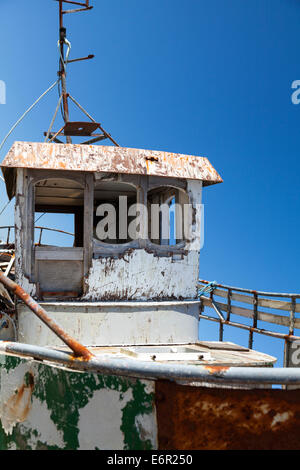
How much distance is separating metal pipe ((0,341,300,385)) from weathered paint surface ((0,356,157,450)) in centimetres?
8

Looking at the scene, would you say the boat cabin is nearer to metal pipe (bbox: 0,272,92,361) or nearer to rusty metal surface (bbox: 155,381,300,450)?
metal pipe (bbox: 0,272,92,361)

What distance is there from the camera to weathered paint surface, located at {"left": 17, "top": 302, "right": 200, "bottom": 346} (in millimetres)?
6215

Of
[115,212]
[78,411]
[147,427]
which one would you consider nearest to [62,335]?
[78,411]

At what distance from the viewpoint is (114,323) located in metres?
6.41

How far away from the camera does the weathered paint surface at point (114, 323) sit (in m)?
6.21

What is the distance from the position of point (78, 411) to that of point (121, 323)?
2.80 metres

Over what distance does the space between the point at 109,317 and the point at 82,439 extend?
2816mm

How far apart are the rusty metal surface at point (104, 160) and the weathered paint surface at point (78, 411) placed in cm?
305

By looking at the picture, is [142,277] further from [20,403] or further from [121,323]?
[20,403]

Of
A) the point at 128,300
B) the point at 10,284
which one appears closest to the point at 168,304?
the point at 128,300

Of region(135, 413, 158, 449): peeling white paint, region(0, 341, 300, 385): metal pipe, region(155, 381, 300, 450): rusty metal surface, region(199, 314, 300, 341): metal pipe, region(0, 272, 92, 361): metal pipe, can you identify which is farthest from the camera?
region(199, 314, 300, 341): metal pipe

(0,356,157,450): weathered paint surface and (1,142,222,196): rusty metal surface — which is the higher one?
(1,142,222,196): rusty metal surface

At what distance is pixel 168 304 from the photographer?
6625 millimetres

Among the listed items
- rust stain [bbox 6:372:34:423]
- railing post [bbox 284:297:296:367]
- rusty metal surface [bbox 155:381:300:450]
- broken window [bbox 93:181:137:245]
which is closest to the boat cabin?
broken window [bbox 93:181:137:245]
